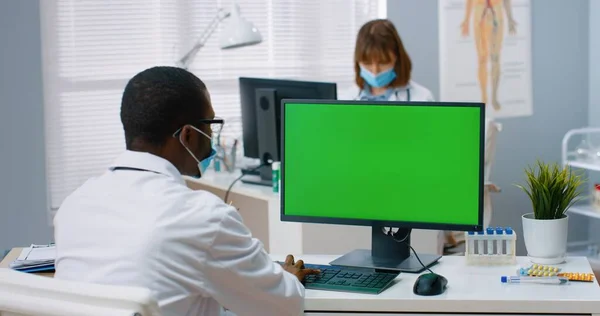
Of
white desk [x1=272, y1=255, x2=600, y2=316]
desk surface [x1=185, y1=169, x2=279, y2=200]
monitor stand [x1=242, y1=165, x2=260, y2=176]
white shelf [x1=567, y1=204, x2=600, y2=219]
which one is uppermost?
monitor stand [x1=242, y1=165, x2=260, y2=176]

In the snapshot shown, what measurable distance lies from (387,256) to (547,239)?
16.7 inches

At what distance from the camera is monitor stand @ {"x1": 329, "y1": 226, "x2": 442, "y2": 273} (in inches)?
95.8

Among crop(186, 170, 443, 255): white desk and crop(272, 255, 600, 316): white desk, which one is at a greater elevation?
crop(272, 255, 600, 316): white desk

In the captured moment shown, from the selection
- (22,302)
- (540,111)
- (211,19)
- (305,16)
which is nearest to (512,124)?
(540,111)

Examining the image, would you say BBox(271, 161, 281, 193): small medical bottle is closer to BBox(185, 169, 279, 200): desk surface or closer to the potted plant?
BBox(185, 169, 279, 200): desk surface

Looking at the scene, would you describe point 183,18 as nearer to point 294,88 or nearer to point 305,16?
point 305,16

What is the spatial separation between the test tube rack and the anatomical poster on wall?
8.24ft

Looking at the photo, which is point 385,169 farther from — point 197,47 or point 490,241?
point 197,47

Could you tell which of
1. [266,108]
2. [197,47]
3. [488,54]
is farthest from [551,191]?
[488,54]

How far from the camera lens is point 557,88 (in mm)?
5098

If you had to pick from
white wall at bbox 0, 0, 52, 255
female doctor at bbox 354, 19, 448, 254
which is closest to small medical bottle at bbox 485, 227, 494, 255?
female doctor at bbox 354, 19, 448, 254

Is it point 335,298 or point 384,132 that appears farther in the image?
point 384,132

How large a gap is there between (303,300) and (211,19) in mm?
2952

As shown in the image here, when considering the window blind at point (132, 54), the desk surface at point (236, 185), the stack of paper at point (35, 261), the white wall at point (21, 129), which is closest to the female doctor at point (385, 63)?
the desk surface at point (236, 185)
